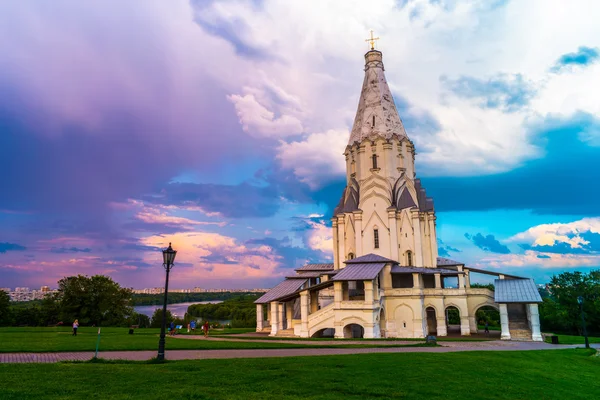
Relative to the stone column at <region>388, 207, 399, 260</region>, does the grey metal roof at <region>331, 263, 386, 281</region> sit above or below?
below

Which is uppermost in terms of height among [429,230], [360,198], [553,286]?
[360,198]

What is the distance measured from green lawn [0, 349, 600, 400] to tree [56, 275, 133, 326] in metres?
38.2

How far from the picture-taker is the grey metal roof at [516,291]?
31.7 metres

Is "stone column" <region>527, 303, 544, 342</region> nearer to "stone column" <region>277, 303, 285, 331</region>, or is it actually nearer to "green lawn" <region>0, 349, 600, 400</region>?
"green lawn" <region>0, 349, 600, 400</region>

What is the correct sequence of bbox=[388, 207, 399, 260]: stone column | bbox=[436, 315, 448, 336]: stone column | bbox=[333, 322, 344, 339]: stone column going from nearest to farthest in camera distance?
bbox=[333, 322, 344, 339]: stone column → bbox=[436, 315, 448, 336]: stone column → bbox=[388, 207, 399, 260]: stone column

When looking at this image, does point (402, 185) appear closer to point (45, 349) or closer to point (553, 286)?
point (553, 286)

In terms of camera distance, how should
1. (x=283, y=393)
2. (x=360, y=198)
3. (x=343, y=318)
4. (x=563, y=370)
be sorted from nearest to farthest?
(x=283, y=393), (x=563, y=370), (x=343, y=318), (x=360, y=198)

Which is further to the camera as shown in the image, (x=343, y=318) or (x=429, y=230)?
(x=429, y=230)

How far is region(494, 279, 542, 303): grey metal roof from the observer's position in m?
31.7

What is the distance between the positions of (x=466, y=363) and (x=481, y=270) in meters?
28.8

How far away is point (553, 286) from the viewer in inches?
1711

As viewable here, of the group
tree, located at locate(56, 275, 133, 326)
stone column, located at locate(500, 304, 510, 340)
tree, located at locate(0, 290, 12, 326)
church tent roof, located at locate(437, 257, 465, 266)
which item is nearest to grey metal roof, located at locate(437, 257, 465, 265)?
church tent roof, located at locate(437, 257, 465, 266)

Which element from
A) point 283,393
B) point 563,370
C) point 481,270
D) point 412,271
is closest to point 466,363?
point 563,370

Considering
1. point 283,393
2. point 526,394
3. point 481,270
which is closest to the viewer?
point 283,393
